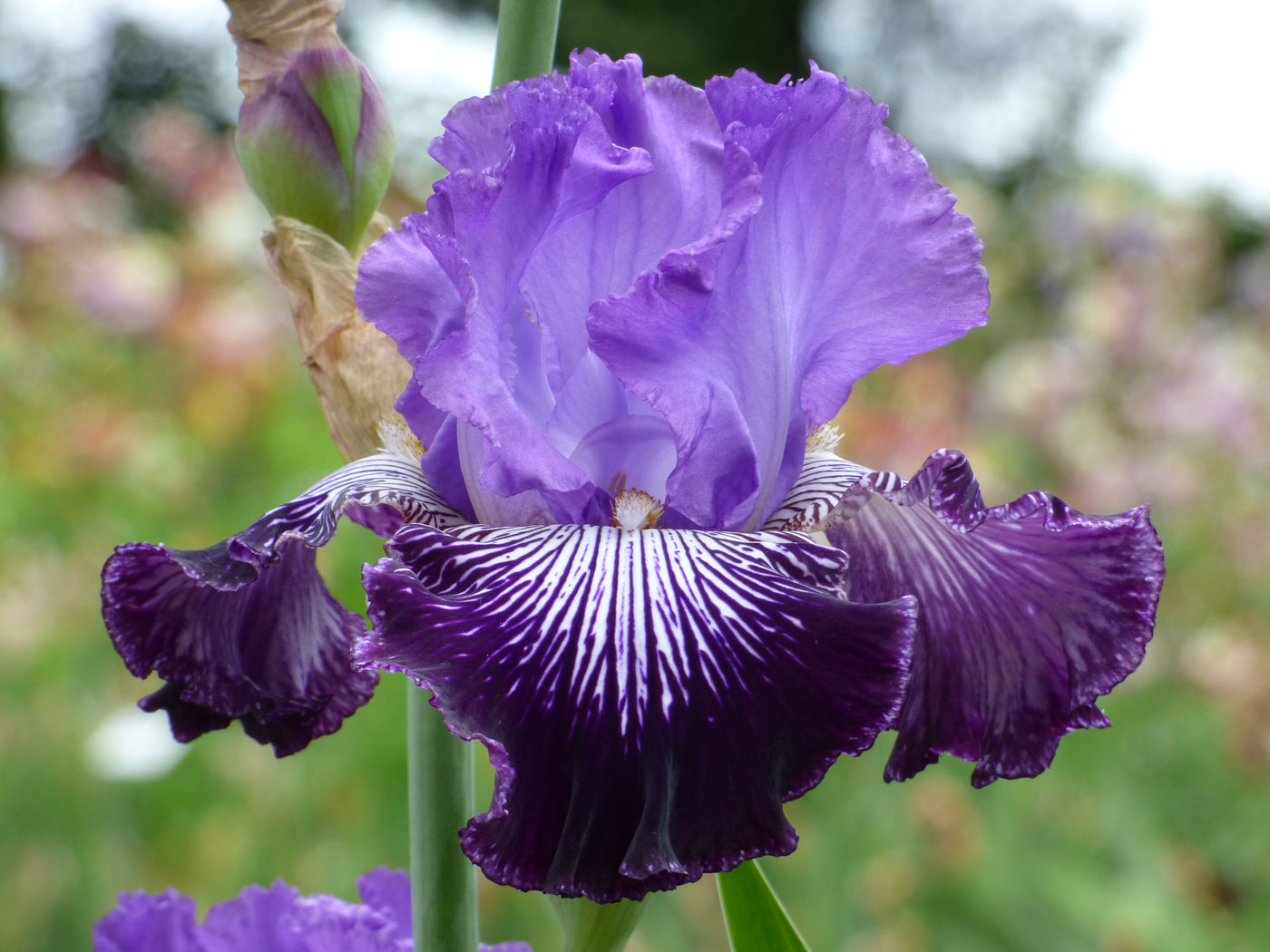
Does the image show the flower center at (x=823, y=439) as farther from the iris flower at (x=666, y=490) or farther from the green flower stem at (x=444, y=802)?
the green flower stem at (x=444, y=802)

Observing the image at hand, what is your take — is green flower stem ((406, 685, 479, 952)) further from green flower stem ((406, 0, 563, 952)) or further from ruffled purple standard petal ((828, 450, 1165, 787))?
ruffled purple standard petal ((828, 450, 1165, 787))

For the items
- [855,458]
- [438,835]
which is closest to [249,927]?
[438,835]

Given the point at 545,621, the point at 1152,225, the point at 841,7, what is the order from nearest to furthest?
the point at 545,621
the point at 1152,225
the point at 841,7

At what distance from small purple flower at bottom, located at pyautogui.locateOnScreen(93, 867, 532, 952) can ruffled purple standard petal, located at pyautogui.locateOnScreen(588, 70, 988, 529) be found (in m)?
0.34

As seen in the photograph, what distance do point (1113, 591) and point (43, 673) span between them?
2.17m

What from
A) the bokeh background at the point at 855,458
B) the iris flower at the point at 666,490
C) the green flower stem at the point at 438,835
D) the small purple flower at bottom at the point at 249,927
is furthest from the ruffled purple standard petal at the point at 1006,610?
the bokeh background at the point at 855,458

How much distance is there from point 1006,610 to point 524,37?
40 centimetres

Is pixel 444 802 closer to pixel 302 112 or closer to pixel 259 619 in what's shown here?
pixel 259 619

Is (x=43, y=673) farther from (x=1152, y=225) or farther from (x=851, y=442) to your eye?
(x=1152, y=225)

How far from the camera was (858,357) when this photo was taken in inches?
27.1

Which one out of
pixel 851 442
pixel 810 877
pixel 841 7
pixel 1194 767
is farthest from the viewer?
pixel 841 7

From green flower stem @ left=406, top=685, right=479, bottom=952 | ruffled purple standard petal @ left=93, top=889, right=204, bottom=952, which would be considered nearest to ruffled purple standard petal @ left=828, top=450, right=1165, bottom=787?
green flower stem @ left=406, top=685, right=479, bottom=952

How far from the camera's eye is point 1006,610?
24.4 inches

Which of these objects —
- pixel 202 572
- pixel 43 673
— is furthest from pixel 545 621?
pixel 43 673
